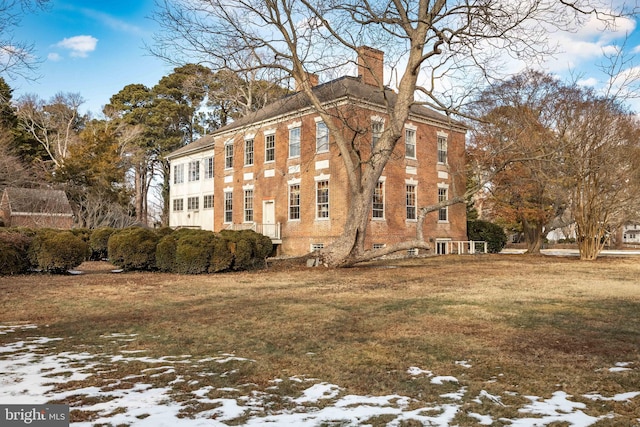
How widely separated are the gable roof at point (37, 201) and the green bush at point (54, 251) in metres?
21.4

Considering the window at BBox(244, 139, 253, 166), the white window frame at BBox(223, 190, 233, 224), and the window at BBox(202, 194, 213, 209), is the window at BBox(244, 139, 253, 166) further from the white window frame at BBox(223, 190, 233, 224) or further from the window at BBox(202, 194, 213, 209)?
the window at BBox(202, 194, 213, 209)

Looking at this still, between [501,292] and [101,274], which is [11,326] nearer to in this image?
[101,274]

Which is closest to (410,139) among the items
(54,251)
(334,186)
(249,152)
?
(334,186)

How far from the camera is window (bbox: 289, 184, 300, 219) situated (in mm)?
26302

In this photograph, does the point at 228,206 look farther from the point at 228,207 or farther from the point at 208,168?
the point at 208,168

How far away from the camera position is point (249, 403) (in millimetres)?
3877

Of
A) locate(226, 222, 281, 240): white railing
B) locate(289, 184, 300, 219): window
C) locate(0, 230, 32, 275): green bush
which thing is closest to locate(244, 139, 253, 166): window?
locate(226, 222, 281, 240): white railing

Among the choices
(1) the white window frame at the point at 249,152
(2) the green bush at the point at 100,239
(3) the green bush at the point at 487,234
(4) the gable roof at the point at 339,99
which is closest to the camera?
(2) the green bush at the point at 100,239

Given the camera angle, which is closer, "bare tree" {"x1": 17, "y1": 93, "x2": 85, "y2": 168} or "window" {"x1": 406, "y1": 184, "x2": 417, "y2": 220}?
"window" {"x1": 406, "y1": 184, "x2": 417, "y2": 220}

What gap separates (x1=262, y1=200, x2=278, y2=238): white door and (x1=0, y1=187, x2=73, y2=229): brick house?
1545 cm

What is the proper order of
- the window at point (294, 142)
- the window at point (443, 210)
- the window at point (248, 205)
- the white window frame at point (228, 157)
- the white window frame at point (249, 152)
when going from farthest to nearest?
1. the white window frame at point (228, 157)
2. the white window frame at point (249, 152)
3. the window at point (248, 205)
4. the window at point (443, 210)
5. the window at point (294, 142)

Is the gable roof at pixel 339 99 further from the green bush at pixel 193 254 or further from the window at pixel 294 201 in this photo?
the green bush at pixel 193 254

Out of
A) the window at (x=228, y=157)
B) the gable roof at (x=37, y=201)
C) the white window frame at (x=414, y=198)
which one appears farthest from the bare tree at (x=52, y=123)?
the white window frame at (x=414, y=198)

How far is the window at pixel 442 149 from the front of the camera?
2844 centimetres
